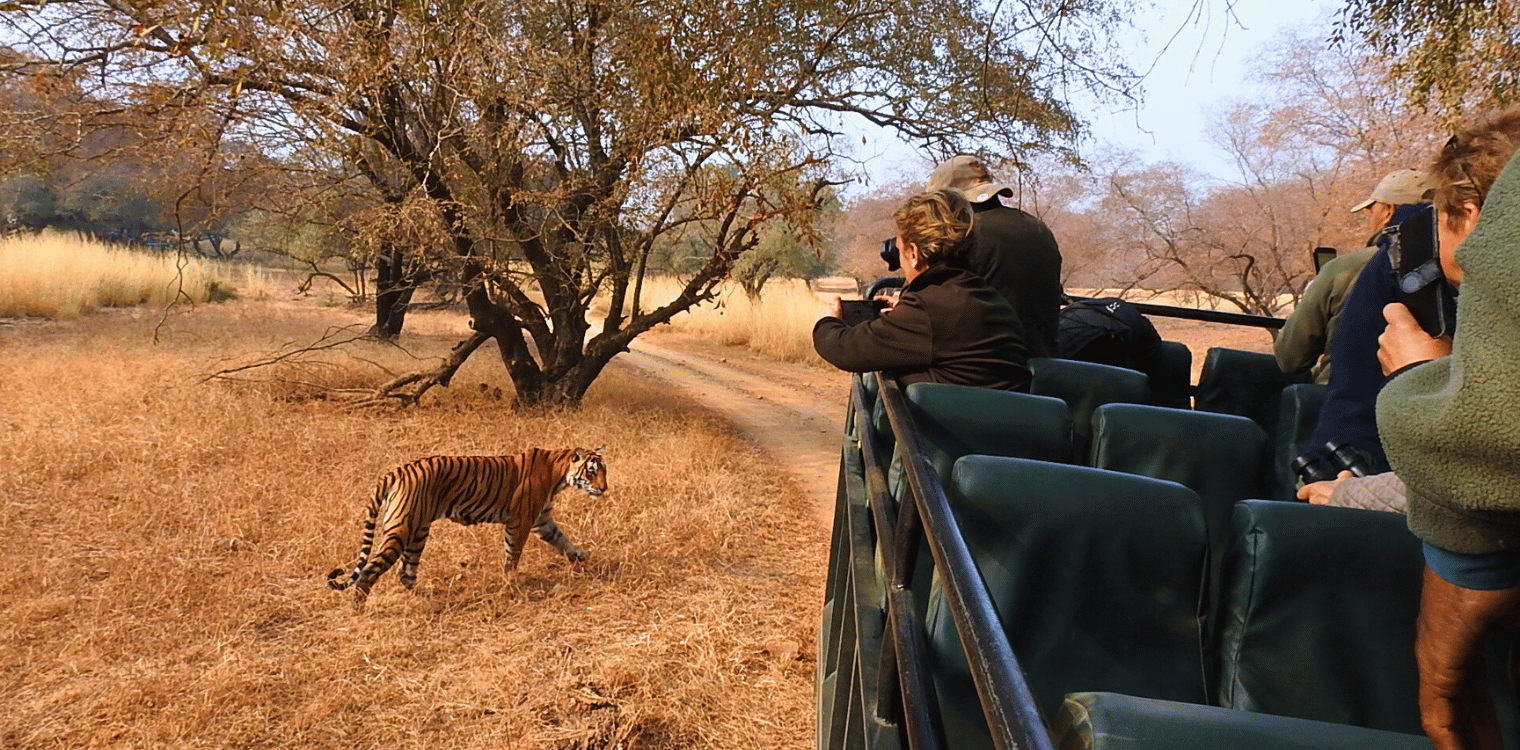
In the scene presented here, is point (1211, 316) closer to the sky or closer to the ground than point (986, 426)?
closer to the sky

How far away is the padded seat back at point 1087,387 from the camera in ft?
A: 8.43

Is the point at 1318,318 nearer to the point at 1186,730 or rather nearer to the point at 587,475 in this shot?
the point at 1186,730

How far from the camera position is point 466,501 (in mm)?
4102

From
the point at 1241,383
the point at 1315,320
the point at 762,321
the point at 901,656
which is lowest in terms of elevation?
the point at 762,321

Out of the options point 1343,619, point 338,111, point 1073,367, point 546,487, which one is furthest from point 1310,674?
point 338,111

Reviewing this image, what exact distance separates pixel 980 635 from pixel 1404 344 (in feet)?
3.95

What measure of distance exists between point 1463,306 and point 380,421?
7.09m

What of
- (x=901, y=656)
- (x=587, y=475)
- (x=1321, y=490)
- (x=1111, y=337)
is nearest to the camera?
(x=901, y=656)

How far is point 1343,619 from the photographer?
3.95 feet

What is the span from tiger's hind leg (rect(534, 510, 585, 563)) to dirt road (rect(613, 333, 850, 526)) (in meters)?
1.80

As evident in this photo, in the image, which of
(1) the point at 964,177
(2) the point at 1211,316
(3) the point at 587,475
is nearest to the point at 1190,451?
(1) the point at 964,177

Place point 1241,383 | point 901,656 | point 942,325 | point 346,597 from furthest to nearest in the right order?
point 346,597, point 1241,383, point 942,325, point 901,656

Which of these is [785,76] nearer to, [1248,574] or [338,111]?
[338,111]

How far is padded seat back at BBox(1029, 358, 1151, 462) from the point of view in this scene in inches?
101
